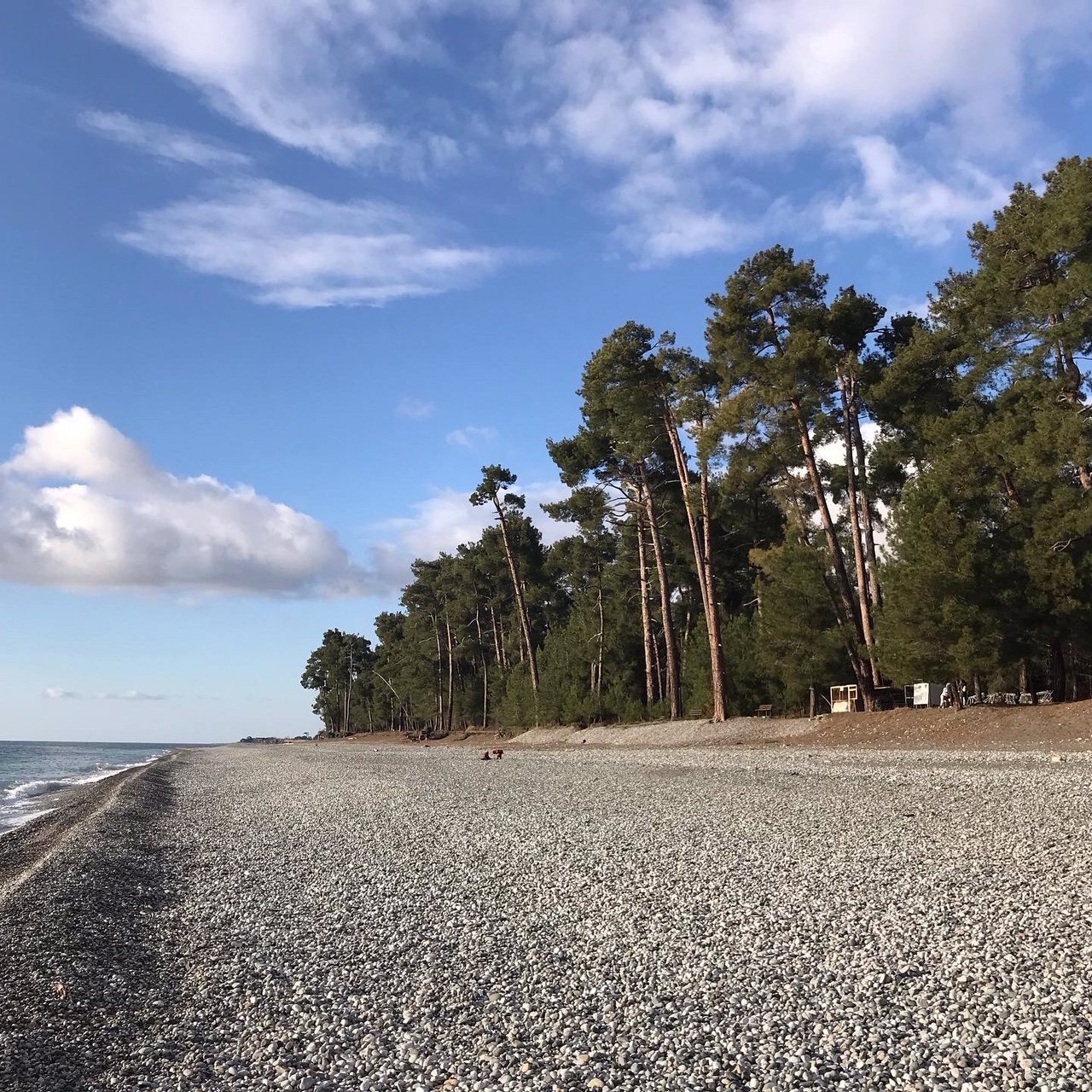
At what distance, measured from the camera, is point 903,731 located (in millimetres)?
21734

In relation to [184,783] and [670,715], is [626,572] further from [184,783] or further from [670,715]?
[184,783]

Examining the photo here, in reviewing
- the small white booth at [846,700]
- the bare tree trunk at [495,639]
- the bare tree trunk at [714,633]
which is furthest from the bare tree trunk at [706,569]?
the bare tree trunk at [495,639]

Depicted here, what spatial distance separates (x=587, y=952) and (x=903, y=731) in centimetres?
1853

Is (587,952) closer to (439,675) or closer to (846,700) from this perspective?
(846,700)

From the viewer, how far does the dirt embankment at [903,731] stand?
723 inches

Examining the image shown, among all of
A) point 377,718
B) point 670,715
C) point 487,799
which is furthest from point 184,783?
point 377,718

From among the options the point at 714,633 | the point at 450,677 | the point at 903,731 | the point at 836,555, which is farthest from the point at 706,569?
the point at 450,677

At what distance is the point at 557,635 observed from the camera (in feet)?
170

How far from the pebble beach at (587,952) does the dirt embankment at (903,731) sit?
717 cm

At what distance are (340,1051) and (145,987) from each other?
207 cm

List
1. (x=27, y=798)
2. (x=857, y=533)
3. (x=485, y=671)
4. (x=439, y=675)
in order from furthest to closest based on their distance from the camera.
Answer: (x=439, y=675), (x=485, y=671), (x=27, y=798), (x=857, y=533)

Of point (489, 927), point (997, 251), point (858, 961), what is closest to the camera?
point (858, 961)

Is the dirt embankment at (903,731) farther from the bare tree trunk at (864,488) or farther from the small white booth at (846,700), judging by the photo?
the bare tree trunk at (864,488)

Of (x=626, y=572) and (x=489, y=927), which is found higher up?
(x=626, y=572)
